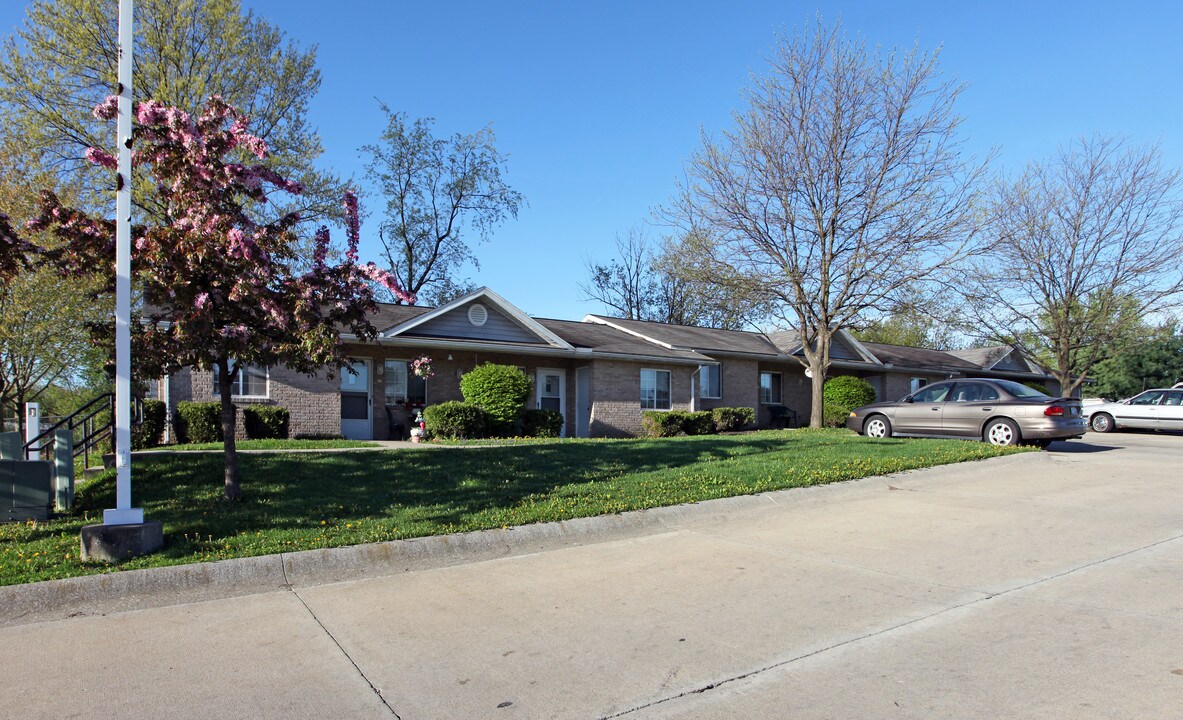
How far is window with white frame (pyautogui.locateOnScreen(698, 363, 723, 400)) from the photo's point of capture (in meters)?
25.0

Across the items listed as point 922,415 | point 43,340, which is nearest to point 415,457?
point 922,415

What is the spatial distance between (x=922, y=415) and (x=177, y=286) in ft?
47.2

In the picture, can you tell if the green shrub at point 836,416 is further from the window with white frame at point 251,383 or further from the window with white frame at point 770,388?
the window with white frame at point 251,383

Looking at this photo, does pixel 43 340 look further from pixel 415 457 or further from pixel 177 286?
pixel 177 286

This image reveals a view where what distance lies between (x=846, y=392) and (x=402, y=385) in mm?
15693

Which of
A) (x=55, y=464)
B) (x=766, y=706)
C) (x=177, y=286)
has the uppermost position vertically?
(x=177, y=286)

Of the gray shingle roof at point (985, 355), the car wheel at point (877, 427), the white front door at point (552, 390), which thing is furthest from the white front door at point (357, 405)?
the gray shingle roof at point (985, 355)

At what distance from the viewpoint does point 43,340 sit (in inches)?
840

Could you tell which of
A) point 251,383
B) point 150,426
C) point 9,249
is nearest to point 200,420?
point 150,426

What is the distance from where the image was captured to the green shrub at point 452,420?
17312mm

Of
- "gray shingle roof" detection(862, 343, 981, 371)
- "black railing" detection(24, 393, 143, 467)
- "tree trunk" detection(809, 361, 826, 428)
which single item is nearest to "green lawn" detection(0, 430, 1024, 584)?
"black railing" detection(24, 393, 143, 467)

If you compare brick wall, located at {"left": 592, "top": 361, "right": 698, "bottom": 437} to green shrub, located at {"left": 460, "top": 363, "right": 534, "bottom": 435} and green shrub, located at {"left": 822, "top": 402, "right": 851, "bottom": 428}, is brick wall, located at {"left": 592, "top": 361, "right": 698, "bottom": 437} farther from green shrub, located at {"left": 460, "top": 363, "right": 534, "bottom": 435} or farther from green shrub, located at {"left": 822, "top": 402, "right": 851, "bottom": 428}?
green shrub, located at {"left": 822, "top": 402, "right": 851, "bottom": 428}

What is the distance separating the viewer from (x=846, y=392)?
26.8 metres

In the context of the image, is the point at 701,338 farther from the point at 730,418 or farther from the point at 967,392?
the point at 967,392
